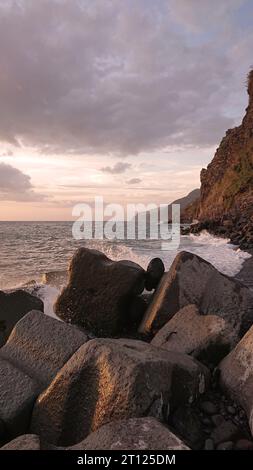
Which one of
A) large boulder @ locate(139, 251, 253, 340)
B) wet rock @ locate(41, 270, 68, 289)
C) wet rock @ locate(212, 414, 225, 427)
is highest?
large boulder @ locate(139, 251, 253, 340)

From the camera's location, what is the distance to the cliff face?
39.1 m

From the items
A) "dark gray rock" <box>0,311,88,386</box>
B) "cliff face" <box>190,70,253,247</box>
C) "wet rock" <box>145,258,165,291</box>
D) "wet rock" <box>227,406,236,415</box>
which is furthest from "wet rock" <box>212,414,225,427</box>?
"cliff face" <box>190,70,253,247</box>

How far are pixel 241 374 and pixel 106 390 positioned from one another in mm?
1795

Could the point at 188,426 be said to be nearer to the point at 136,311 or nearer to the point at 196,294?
the point at 196,294

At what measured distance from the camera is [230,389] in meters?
4.46

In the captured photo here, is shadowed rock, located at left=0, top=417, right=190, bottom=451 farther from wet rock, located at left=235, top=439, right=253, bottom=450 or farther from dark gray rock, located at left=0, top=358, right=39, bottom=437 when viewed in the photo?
wet rock, located at left=235, top=439, right=253, bottom=450

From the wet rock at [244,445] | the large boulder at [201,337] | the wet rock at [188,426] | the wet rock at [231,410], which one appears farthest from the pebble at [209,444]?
the large boulder at [201,337]

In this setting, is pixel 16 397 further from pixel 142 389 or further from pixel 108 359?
pixel 142 389

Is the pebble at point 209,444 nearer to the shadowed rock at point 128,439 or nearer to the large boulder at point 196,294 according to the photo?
the shadowed rock at point 128,439

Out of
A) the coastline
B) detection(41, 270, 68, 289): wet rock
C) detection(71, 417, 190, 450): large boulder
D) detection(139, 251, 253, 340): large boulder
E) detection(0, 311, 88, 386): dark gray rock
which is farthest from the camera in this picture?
detection(41, 270, 68, 289): wet rock

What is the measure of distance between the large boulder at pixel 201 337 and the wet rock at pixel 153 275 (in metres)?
2.41

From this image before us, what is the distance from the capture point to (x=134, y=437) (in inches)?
117

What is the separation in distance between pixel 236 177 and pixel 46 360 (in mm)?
49901

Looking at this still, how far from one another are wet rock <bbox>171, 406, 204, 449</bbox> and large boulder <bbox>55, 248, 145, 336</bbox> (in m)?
3.52
